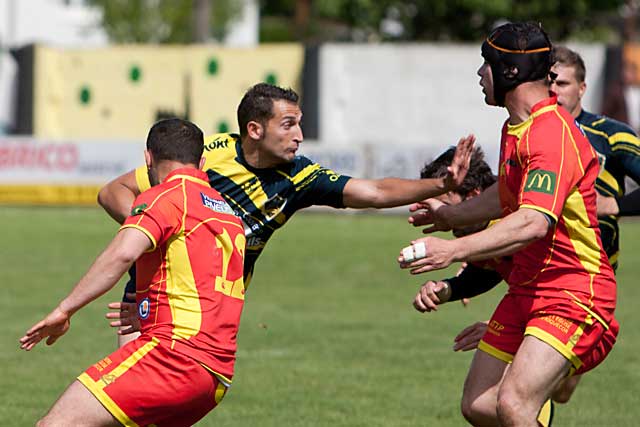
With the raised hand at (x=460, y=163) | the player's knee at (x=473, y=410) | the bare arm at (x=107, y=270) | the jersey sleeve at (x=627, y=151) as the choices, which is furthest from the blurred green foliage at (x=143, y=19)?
the bare arm at (x=107, y=270)

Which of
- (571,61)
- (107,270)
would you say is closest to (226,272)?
(107,270)

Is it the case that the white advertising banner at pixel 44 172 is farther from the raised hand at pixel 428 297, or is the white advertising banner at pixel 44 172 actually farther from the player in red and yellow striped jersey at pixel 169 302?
the player in red and yellow striped jersey at pixel 169 302

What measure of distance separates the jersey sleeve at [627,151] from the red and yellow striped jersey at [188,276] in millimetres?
3296

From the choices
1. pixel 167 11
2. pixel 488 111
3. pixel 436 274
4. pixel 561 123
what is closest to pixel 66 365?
pixel 561 123

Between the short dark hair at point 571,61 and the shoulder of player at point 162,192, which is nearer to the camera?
the shoulder of player at point 162,192

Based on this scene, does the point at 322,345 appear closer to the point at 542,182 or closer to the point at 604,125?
the point at 604,125

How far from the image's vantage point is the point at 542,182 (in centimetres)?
563

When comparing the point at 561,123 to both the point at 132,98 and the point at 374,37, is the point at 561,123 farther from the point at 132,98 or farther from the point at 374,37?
the point at 374,37

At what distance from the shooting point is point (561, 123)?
586 cm

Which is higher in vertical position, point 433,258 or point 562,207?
point 562,207

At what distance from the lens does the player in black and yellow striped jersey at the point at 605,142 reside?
7.92 meters

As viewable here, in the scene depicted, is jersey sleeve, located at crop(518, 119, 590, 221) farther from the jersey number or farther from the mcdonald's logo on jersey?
the jersey number

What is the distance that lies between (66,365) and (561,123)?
5.71 metres

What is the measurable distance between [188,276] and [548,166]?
5.61 feet
